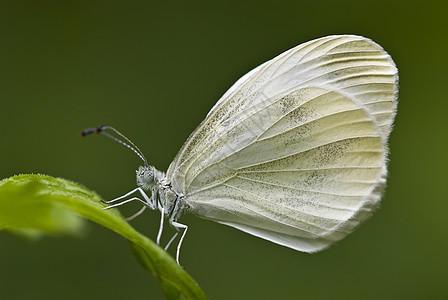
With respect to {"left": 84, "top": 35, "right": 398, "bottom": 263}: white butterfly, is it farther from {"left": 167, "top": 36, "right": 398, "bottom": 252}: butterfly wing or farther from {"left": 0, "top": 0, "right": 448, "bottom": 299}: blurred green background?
{"left": 0, "top": 0, "right": 448, "bottom": 299}: blurred green background

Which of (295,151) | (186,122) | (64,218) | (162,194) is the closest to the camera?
(64,218)

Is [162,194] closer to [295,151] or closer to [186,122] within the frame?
[295,151]

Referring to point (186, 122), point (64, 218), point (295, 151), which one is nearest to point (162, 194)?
point (295, 151)

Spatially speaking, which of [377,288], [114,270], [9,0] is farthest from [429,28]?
[9,0]

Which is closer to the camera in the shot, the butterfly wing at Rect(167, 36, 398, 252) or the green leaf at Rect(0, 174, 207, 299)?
the green leaf at Rect(0, 174, 207, 299)

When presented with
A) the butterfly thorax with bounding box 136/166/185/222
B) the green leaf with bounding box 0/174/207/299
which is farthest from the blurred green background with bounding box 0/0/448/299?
the green leaf with bounding box 0/174/207/299

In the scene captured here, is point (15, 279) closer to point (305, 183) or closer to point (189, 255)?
point (189, 255)
